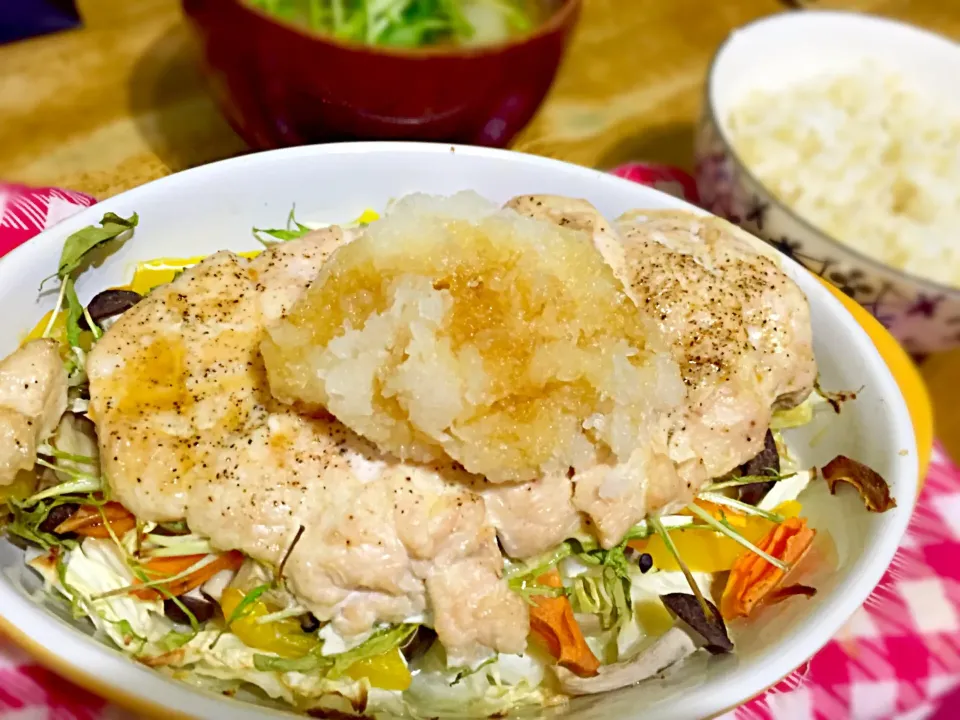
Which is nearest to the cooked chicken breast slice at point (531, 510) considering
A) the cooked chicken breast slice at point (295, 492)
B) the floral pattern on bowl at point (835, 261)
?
the cooked chicken breast slice at point (295, 492)

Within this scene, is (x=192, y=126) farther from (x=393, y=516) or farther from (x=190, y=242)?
(x=393, y=516)

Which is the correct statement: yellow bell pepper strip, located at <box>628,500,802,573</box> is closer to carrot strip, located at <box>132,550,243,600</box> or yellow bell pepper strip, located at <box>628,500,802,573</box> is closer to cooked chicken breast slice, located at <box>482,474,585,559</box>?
cooked chicken breast slice, located at <box>482,474,585,559</box>

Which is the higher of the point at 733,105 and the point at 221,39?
the point at 221,39

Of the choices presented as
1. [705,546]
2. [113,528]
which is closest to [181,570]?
[113,528]

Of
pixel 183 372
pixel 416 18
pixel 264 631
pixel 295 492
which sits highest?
pixel 416 18

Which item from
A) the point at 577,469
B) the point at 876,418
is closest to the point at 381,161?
the point at 577,469

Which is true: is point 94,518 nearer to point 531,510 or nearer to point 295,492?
point 295,492
